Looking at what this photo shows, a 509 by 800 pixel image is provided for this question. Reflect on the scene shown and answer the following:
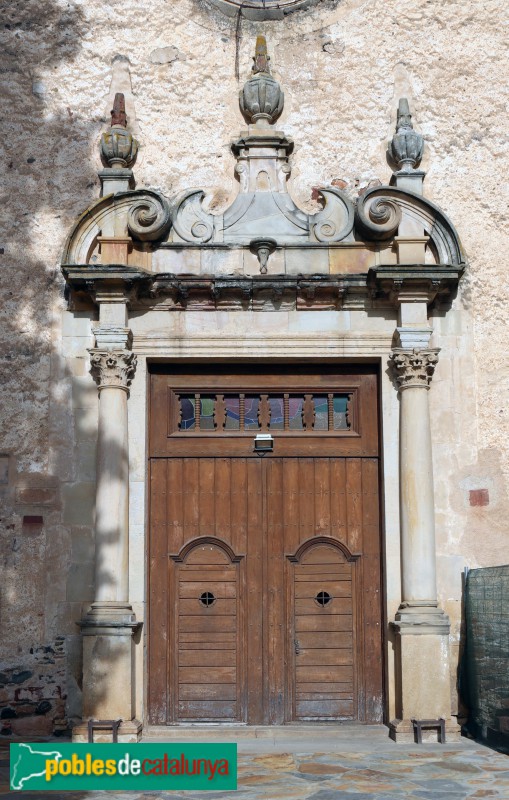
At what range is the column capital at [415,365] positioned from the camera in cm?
855

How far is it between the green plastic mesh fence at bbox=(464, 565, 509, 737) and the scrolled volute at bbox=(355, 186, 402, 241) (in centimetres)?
276

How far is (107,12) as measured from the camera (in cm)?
948

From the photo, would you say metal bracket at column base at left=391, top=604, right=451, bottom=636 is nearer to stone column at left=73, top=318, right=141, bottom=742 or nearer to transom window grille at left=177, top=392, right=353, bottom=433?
transom window grille at left=177, top=392, right=353, bottom=433

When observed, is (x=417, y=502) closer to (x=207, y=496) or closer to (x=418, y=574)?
(x=418, y=574)

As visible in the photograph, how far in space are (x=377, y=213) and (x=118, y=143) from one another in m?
2.17

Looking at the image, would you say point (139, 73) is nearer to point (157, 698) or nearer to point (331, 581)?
point (331, 581)

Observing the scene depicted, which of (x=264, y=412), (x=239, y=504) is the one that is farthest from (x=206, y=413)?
(x=239, y=504)

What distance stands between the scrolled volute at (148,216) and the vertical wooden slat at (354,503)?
2384 mm

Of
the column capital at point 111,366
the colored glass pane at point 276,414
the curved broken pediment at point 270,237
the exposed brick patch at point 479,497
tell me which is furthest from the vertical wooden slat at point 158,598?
the exposed brick patch at point 479,497

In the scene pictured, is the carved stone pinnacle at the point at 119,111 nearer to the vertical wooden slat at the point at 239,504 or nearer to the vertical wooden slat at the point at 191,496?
the vertical wooden slat at the point at 191,496

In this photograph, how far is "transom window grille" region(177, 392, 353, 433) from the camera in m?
8.95

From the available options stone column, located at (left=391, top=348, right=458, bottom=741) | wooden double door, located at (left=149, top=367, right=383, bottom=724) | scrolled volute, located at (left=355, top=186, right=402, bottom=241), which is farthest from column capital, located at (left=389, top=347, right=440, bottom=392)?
scrolled volute, located at (left=355, top=186, right=402, bottom=241)

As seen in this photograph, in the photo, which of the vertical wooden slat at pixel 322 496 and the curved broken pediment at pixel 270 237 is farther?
the vertical wooden slat at pixel 322 496

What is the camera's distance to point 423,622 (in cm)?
814
